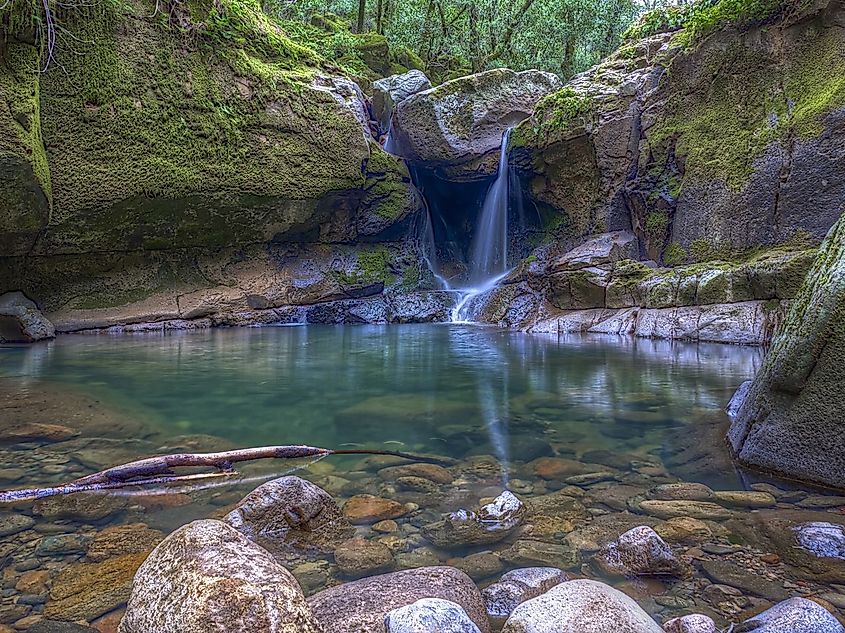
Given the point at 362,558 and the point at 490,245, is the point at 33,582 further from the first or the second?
the point at 490,245

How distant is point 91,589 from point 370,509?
3.72 feet

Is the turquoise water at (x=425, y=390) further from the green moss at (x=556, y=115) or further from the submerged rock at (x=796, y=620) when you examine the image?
→ the green moss at (x=556, y=115)

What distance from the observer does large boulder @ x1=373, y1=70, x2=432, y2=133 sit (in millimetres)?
17406

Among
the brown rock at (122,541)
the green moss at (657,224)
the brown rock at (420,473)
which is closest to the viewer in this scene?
the brown rock at (122,541)

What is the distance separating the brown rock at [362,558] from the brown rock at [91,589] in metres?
0.74

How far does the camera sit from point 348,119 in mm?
14328

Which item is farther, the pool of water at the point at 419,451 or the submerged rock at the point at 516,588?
the pool of water at the point at 419,451

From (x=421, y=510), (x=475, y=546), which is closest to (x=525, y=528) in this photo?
(x=475, y=546)

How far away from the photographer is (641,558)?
189 centimetres

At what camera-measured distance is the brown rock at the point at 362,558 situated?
1962 millimetres

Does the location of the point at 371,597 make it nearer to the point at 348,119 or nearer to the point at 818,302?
the point at 818,302

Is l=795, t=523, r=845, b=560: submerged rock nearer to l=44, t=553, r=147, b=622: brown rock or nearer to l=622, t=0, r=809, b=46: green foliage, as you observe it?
l=44, t=553, r=147, b=622: brown rock

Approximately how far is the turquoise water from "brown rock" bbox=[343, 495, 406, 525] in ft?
2.91

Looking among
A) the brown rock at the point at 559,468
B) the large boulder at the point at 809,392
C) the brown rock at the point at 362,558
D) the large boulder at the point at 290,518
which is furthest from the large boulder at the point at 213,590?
the large boulder at the point at 809,392
